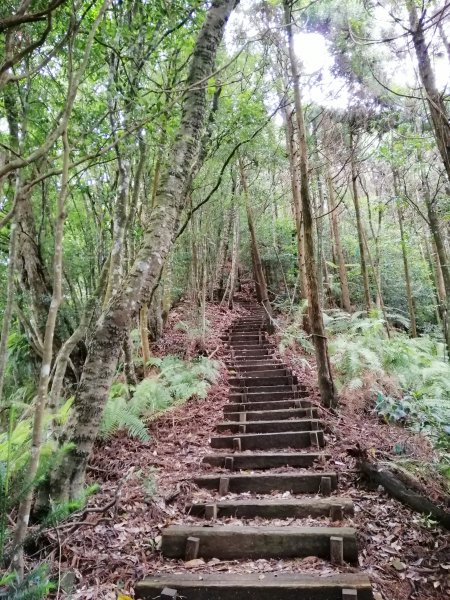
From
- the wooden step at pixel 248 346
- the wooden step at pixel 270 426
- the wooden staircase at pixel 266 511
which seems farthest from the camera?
the wooden step at pixel 248 346

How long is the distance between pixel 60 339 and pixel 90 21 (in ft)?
16.1

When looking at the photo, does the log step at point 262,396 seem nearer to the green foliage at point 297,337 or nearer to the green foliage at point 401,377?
the green foliage at point 401,377

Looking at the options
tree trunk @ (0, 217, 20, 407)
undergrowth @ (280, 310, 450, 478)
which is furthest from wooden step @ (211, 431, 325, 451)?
tree trunk @ (0, 217, 20, 407)

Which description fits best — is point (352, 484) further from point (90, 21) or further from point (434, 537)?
point (90, 21)

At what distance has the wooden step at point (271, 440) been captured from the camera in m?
4.99

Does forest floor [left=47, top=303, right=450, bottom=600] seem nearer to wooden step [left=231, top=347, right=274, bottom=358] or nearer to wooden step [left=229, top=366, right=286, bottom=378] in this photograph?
wooden step [left=229, top=366, right=286, bottom=378]

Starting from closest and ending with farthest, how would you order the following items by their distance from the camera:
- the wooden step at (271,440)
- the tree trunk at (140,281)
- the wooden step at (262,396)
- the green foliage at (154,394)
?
the tree trunk at (140,281) → the green foliage at (154,394) → the wooden step at (271,440) → the wooden step at (262,396)

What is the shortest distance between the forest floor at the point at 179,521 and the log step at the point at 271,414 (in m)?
0.56

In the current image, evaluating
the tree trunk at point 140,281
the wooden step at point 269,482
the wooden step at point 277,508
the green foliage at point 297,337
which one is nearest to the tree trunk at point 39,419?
the tree trunk at point 140,281

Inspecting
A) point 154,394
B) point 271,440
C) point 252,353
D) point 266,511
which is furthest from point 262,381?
point 266,511

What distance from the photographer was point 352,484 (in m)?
4.04

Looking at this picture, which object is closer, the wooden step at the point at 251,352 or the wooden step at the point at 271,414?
the wooden step at the point at 271,414

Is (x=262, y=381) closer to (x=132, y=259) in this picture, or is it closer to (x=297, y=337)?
(x=297, y=337)

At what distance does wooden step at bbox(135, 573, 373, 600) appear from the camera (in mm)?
2576
